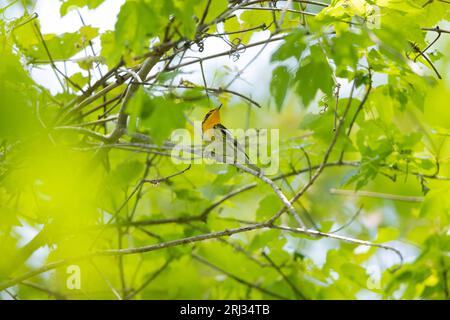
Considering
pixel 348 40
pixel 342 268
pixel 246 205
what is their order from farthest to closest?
→ pixel 246 205
pixel 342 268
pixel 348 40

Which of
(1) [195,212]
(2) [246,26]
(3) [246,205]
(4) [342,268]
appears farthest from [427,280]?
(3) [246,205]

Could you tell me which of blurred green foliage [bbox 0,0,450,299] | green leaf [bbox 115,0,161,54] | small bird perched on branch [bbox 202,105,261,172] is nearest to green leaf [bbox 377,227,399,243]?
blurred green foliage [bbox 0,0,450,299]

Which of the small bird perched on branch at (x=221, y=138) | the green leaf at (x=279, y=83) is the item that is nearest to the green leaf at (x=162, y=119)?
the green leaf at (x=279, y=83)

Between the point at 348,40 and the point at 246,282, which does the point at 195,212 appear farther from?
the point at 348,40

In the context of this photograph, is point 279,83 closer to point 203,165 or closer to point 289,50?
point 289,50

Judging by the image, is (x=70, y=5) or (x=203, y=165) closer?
(x=70, y=5)

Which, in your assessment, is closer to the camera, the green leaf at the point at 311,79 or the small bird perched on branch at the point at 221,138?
the green leaf at the point at 311,79

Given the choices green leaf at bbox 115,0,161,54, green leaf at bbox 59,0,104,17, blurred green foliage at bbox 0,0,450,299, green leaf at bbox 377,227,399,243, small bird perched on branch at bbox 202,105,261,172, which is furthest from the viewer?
green leaf at bbox 377,227,399,243

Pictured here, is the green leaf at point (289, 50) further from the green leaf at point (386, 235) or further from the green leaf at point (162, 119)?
the green leaf at point (386, 235)

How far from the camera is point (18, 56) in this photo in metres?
2.84

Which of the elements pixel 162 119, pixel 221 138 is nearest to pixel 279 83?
pixel 162 119

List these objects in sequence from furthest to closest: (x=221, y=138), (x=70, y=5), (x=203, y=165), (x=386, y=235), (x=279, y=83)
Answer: (x=386, y=235)
(x=203, y=165)
(x=221, y=138)
(x=70, y=5)
(x=279, y=83)

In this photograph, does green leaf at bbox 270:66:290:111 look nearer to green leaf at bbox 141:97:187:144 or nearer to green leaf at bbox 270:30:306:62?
green leaf at bbox 270:30:306:62
